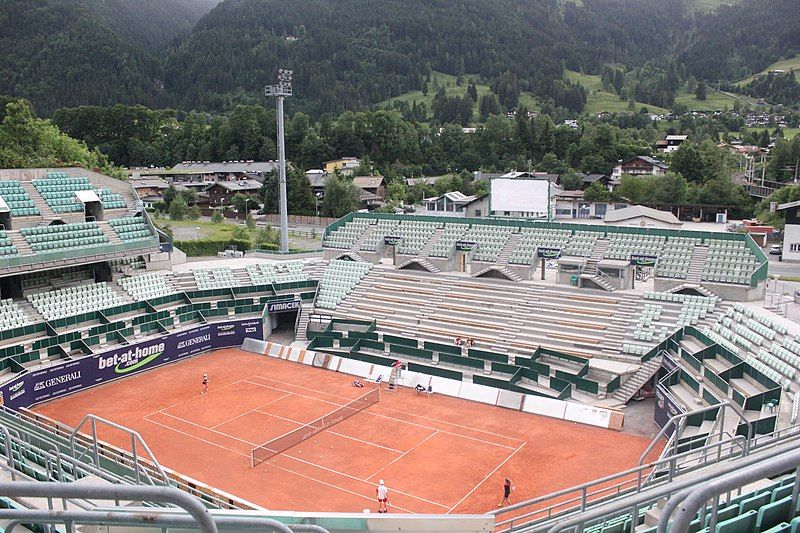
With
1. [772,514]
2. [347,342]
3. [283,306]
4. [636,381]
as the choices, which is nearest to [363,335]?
[347,342]

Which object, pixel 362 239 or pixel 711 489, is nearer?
pixel 711 489

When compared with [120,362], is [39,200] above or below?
above

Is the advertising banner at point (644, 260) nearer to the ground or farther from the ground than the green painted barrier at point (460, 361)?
farther from the ground

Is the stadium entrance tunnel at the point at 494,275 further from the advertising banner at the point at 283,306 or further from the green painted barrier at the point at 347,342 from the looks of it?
the advertising banner at the point at 283,306

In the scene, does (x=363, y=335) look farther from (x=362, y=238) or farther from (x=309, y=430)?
(x=309, y=430)

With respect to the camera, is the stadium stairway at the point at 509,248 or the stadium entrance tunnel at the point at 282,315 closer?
the stadium stairway at the point at 509,248

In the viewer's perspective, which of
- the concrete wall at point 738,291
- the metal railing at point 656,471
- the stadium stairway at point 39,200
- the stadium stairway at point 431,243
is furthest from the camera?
the stadium stairway at point 431,243

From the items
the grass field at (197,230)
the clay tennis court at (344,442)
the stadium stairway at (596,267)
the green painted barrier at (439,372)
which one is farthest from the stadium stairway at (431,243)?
the grass field at (197,230)
